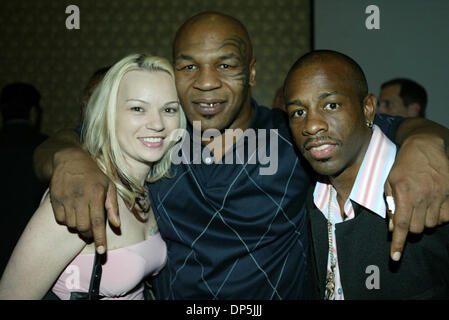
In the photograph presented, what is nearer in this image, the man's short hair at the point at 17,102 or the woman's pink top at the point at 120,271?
the woman's pink top at the point at 120,271

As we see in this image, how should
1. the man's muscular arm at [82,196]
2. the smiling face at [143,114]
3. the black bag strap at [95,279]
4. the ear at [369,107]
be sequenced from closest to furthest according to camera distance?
the man's muscular arm at [82,196] < the black bag strap at [95,279] < the ear at [369,107] < the smiling face at [143,114]

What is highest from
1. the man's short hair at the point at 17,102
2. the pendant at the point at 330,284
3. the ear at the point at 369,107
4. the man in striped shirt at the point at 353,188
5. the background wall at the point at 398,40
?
the background wall at the point at 398,40

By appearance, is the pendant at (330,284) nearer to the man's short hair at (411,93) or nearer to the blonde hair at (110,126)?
the blonde hair at (110,126)

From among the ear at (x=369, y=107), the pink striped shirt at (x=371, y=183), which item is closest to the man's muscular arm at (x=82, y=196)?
the pink striped shirt at (x=371, y=183)

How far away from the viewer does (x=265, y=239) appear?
1.49 meters

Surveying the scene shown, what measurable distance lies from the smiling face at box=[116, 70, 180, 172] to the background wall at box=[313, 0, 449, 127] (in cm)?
223

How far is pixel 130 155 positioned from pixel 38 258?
21.7 inches

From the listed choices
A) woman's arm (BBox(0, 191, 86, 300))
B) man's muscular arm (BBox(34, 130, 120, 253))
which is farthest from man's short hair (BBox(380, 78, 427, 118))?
woman's arm (BBox(0, 191, 86, 300))

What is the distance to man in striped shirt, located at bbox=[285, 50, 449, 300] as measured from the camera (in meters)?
1.18

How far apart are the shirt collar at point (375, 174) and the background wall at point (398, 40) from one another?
2.22 metres

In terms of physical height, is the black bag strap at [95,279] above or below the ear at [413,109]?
below

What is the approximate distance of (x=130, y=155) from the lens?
62.6 inches

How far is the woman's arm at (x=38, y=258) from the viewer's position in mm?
1174
